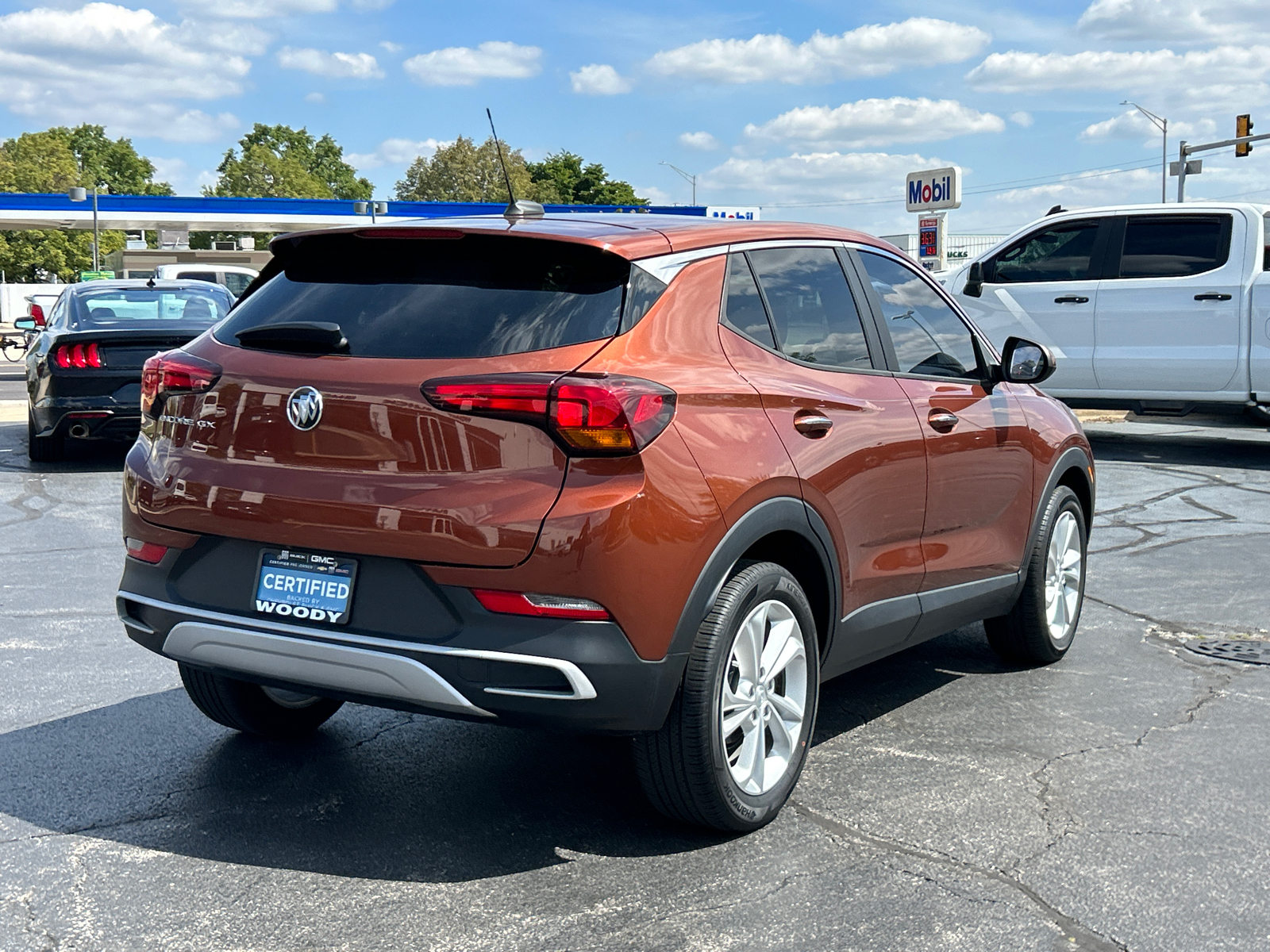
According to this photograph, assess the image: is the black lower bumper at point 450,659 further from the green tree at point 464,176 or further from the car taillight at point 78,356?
the green tree at point 464,176

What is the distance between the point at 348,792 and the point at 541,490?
1403 mm

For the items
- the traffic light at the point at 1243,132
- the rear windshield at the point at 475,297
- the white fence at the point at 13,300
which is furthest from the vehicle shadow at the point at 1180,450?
the white fence at the point at 13,300

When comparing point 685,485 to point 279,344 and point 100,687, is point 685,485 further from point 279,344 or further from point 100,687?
point 100,687

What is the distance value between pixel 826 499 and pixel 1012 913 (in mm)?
1292

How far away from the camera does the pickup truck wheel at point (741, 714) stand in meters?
3.65

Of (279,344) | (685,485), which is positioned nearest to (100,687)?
(279,344)

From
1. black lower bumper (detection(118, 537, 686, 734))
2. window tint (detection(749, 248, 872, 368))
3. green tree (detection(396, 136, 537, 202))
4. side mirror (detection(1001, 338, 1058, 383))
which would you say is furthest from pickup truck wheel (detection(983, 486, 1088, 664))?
green tree (detection(396, 136, 537, 202))

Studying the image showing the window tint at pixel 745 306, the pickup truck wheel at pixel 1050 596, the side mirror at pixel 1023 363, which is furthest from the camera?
the pickup truck wheel at pixel 1050 596

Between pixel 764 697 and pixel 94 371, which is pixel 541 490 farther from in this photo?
pixel 94 371

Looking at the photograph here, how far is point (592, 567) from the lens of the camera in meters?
3.37

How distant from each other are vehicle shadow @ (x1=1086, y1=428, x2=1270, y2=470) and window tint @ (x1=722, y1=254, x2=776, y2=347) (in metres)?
8.82

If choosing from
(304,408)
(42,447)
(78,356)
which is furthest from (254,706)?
(42,447)

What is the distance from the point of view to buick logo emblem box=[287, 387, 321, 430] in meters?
3.65

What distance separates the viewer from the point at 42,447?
12297 mm
